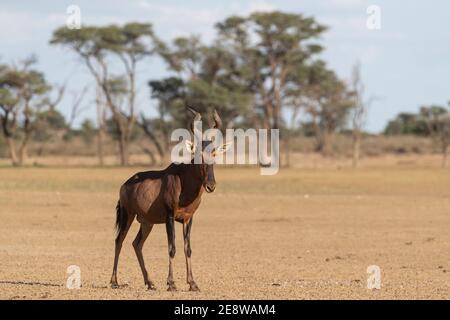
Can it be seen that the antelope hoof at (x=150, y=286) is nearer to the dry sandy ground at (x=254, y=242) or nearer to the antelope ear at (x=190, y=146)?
the dry sandy ground at (x=254, y=242)

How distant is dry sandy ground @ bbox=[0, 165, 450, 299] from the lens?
40.5 ft

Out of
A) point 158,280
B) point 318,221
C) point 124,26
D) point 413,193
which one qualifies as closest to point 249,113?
point 124,26

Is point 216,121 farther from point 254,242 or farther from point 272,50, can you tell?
point 272,50

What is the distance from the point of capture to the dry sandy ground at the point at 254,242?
12.3 m

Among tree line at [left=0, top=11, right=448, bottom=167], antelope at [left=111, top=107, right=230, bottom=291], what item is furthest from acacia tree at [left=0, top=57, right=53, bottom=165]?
antelope at [left=111, top=107, right=230, bottom=291]

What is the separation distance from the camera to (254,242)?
65.3 ft

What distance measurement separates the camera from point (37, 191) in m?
34.7

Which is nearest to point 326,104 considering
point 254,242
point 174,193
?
point 254,242

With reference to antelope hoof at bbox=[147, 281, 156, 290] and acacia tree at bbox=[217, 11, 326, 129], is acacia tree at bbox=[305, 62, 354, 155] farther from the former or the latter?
antelope hoof at bbox=[147, 281, 156, 290]

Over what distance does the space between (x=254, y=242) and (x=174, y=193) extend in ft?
25.5

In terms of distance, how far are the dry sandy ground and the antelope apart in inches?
23.0

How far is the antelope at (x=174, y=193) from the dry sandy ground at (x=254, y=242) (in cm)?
58
